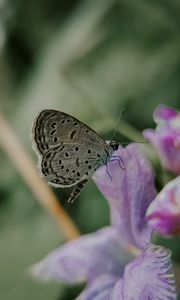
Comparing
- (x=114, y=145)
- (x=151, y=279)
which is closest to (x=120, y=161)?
(x=114, y=145)

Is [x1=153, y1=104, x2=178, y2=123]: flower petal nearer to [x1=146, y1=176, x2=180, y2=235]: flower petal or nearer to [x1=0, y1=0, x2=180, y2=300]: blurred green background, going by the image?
[x1=146, y1=176, x2=180, y2=235]: flower petal

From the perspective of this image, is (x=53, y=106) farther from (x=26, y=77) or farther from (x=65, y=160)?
(x=65, y=160)

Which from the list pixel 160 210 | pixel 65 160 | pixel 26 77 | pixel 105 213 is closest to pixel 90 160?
pixel 65 160

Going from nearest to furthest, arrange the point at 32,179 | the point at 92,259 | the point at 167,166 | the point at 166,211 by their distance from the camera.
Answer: the point at 166,211
the point at 167,166
the point at 92,259
the point at 32,179

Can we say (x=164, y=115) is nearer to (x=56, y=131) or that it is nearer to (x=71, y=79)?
(x=56, y=131)

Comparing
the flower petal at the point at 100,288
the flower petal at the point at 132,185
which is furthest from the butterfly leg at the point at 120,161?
the flower petal at the point at 100,288
